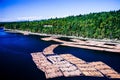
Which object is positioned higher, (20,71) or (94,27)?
(94,27)

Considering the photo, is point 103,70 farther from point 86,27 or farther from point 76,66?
point 86,27

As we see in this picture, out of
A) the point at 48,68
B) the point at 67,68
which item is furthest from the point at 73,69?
the point at 48,68

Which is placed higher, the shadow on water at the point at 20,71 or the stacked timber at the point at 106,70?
the stacked timber at the point at 106,70

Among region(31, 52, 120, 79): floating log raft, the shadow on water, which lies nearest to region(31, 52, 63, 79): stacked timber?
region(31, 52, 120, 79): floating log raft

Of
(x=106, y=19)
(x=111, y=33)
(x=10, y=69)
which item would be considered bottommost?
(x=10, y=69)

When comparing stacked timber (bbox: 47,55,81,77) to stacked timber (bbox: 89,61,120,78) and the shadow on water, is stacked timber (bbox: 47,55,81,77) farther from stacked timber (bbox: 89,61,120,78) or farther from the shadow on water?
stacked timber (bbox: 89,61,120,78)

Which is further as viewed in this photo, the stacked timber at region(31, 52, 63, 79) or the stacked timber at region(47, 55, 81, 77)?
the stacked timber at region(47, 55, 81, 77)

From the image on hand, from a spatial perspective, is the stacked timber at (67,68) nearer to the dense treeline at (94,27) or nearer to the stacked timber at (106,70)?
the stacked timber at (106,70)

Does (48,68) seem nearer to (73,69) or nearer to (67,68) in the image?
(67,68)

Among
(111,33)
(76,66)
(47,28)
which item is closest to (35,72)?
(76,66)

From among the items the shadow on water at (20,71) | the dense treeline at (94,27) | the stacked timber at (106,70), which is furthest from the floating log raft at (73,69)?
the dense treeline at (94,27)

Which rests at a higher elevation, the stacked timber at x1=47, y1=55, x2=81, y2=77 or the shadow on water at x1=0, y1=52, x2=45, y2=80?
the stacked timber at x1=47, y1=55, x2=81, y2=77
